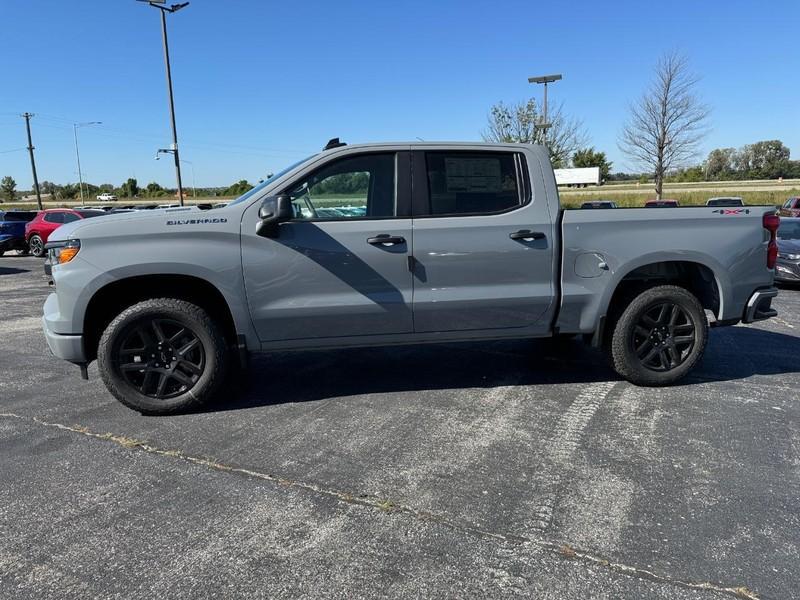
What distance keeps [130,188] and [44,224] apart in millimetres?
68509

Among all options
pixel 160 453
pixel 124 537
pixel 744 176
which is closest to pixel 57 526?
pixel 124 537

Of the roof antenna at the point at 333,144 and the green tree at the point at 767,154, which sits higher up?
the green tree at the point at 767,154

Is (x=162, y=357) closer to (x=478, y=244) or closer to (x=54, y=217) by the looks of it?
(x=478, y=244)

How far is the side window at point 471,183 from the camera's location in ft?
14.1

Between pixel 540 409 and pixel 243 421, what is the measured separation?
2.16 m

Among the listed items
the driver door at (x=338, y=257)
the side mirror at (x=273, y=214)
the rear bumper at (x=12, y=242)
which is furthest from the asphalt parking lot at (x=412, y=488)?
the rear bumper at (x=12, y=242)

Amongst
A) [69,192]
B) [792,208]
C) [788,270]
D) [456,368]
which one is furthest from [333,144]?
[69,192]

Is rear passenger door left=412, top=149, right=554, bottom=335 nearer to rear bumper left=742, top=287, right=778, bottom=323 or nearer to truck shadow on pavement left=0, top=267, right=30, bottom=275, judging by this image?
rear bumper left=742, top=287, right=778, bottom=323

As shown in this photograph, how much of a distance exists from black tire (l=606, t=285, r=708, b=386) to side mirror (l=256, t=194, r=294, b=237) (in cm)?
276

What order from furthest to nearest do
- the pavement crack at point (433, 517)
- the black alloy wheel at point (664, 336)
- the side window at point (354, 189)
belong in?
1. the black alloy wheel at point (664, 336)
2. the side window at point (354, 189)
3. the pavement crack at point (433, 517)

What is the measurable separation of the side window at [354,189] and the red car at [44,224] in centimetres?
1741

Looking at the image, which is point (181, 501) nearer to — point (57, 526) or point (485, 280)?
point (57, 526)

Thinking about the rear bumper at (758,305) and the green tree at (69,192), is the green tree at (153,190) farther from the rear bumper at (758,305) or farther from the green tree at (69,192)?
the rear bumper at (758,305)

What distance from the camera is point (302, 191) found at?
163 inches
